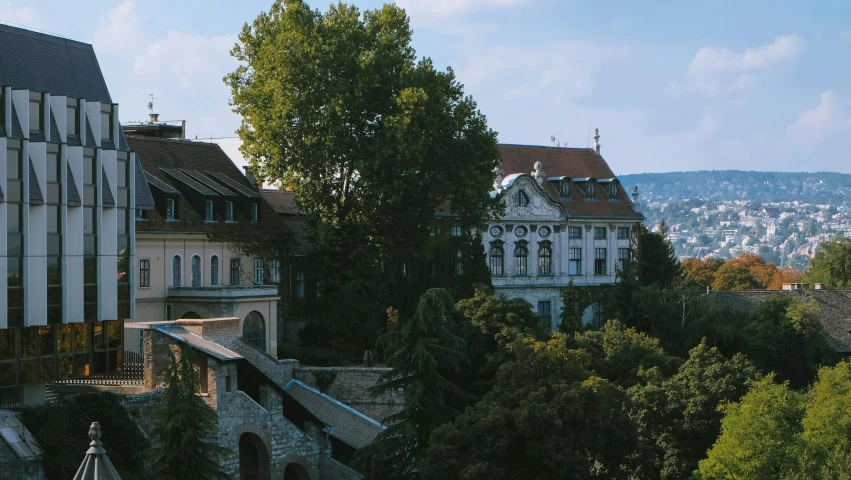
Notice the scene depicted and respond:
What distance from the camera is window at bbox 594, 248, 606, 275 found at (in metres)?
73.4

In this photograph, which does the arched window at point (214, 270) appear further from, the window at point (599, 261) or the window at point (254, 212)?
the window at point (599, 261)

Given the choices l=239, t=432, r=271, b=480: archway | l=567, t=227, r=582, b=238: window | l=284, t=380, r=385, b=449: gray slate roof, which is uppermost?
l=567, t=227, r=582, b=238: window

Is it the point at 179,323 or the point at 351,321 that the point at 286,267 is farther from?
the point at 179,323

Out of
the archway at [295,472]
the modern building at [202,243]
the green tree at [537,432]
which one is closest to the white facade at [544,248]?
the modern building at [202,243]

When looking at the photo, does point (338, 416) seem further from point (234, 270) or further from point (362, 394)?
point (234, 270)

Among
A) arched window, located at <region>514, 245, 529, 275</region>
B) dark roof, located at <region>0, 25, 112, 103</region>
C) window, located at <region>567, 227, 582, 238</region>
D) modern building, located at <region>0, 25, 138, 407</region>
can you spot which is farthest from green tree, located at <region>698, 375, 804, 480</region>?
window, located at <region>567, 227, 582, 238</region>

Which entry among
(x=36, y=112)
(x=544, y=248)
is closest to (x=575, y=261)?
(x=544, y=248)

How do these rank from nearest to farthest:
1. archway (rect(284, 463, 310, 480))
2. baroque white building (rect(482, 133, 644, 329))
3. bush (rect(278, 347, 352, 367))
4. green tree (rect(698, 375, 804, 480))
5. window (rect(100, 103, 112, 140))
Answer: green tree (rect(698, 375, 804, 480))
window (rect(100, 103, 112, 140))
archway (rect(284, 463, 310, 480))
bush (rect(278, 347, 352, 367))
baroque white building (rect(482, 133, 644, 329))

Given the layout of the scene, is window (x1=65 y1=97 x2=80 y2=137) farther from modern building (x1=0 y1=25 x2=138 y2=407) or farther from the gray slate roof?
the gray slate roof

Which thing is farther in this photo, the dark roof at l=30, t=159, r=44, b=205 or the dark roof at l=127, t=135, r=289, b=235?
the dark roof at l=127, t=135, r=289, b=235

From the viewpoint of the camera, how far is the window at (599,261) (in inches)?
2889

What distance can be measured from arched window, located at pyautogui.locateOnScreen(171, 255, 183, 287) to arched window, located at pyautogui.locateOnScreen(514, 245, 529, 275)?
2230 centimetres

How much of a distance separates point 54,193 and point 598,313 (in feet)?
125

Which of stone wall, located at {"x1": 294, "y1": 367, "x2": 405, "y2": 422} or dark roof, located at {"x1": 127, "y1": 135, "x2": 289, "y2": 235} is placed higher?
dark roof, located at {"x1": 127, "y1": 135, "x2": 289, "y2": 235}
